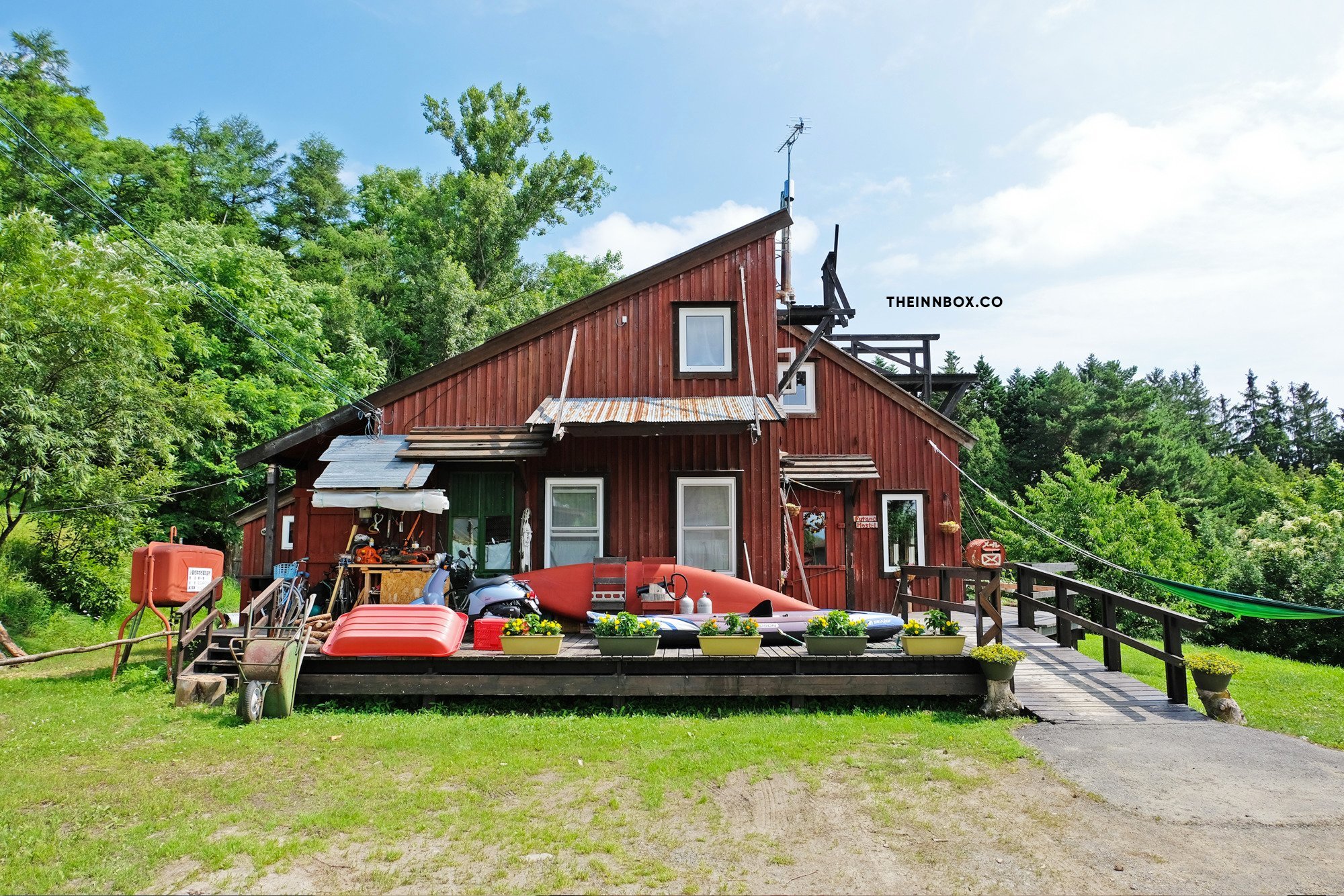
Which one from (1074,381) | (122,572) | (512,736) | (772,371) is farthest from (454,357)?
(1074,381)

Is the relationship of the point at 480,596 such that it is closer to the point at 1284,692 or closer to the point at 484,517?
the point at 484,517

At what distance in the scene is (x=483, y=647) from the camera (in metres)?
8.99

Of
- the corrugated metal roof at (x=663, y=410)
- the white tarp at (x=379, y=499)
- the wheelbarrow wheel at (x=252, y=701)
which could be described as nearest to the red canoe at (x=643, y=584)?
the white tarp at (x=379, y=499)

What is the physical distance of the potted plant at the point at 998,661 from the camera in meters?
8.35

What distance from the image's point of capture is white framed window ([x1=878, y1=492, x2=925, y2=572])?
15.2 metres

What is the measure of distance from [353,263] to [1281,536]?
31.5 metres

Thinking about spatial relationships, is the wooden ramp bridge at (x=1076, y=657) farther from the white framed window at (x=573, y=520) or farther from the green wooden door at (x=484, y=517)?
the green wooden door at (x=484, y=517)

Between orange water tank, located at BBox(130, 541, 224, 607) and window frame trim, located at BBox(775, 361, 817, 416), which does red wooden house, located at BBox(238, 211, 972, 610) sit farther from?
window frame trim, located at BBox(775, 361, 817, 416)

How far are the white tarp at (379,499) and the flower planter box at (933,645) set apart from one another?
613cm

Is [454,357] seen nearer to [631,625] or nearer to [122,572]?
[631,625]

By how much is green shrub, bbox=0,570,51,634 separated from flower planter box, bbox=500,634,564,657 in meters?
11.0

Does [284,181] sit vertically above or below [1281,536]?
above

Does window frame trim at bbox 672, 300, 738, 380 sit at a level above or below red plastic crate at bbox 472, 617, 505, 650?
above

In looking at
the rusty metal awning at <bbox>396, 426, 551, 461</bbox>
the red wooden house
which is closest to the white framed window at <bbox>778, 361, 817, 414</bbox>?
the red wooden house
